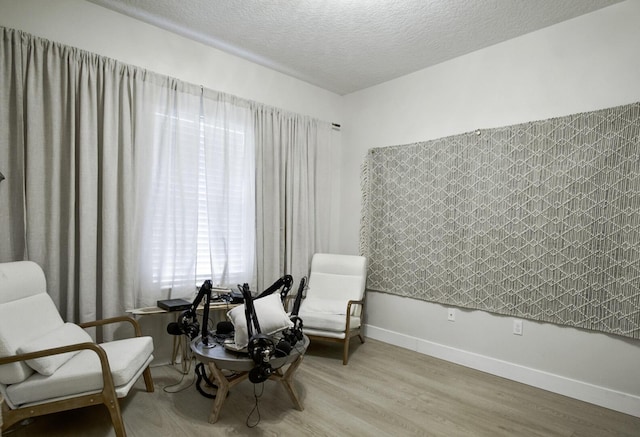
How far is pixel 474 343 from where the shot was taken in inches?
135

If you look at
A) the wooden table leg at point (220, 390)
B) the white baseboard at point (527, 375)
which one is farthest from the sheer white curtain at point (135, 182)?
the white baseboard at point (527, 375)

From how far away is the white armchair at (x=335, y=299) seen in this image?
3471mm

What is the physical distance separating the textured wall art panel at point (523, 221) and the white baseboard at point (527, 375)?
0.45 metres

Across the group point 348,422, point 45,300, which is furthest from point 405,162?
point 45,300

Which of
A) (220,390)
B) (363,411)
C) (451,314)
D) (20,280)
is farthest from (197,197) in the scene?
(451,314)

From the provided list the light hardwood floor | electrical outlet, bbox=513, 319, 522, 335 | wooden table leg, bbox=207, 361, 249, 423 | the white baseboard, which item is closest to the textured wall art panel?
electrical outlet, bbox=513, 319, 522, 335

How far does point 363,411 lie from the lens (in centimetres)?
252

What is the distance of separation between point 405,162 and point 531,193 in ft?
4.31

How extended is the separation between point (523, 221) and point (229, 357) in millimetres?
2616

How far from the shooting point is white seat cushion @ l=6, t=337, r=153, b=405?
1.91 m

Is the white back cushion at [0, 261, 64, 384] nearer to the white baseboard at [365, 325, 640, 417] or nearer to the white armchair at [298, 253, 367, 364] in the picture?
the white armchair at [298, 253, 367, 364]

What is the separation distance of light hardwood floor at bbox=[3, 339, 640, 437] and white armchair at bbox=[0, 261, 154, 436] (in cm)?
33

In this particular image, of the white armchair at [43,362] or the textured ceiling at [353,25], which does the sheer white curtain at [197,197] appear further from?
the white armchair at [43,362]

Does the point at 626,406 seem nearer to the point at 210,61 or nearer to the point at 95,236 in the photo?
the point at 95,236
